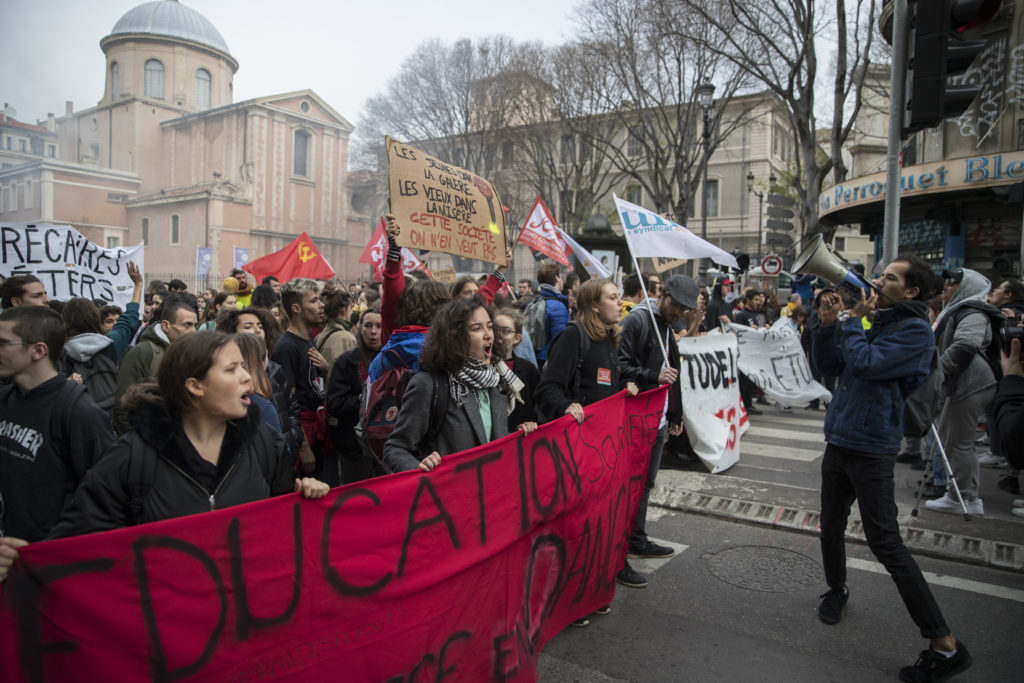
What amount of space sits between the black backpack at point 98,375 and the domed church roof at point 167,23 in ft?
183

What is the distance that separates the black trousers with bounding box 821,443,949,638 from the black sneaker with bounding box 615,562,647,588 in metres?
1.08

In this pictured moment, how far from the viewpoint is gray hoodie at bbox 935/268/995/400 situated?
5.49 metres

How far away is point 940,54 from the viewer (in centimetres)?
518

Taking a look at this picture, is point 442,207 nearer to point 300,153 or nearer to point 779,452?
point 779,452

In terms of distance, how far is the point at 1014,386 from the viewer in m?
4.50

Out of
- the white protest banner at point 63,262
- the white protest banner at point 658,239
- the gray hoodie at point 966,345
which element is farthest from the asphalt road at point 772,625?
the white protest banner at point 63,262

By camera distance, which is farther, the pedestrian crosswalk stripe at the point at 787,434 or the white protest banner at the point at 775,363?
the white protest banner at the point at 775,363

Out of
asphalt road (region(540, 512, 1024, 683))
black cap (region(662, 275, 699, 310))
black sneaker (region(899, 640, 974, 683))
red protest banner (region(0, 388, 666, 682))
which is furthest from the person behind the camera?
black cap (region(662, 275, 699, 310))

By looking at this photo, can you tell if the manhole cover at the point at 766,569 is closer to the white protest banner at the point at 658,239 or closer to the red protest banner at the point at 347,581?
the red protest banner at the point at 347,581

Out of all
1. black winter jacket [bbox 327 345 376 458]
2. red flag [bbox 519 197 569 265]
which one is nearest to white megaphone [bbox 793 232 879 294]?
black winter jacket [bbox 327 345 376 458]

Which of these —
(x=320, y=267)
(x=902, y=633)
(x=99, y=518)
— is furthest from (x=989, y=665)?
(x=320, y=267)

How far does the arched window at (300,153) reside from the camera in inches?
2005

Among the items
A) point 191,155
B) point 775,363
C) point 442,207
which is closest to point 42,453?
point 442,207

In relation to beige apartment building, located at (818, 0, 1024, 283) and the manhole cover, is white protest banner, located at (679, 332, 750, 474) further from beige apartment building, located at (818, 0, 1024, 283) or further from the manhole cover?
beige apartment building, located at (818, 0, 1024, 283)
